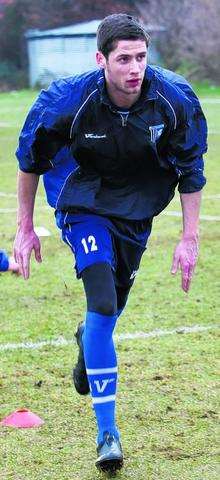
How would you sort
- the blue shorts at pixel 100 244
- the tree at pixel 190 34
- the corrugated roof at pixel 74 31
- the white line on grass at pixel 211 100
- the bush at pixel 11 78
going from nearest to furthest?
the blue shorts at pixel 100 244 → the white line on grass at pixel 211 100 → the tree at pixel 190 34 → the corrugated roof at pixel 74 31 → the bush at pixel 11 78

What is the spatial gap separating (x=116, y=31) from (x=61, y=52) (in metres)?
49.4

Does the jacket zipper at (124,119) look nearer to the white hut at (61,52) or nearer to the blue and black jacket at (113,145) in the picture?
the blue and black jacket at (113,145)

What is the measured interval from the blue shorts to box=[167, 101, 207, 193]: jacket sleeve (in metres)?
0.36

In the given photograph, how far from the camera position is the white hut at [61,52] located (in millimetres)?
51531

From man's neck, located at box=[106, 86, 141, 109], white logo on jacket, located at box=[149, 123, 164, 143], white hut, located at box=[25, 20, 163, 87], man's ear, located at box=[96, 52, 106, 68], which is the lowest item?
white hut, located at box=[25, 20, 163, 87]

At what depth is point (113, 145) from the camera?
4957 millimetres

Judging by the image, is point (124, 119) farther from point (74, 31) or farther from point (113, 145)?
point (74, 31)

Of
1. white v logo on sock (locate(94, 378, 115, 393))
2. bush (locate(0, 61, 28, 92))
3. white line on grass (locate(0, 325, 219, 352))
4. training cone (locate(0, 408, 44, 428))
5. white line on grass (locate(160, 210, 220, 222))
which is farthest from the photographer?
bush (locate(0, 61, 28, 92))

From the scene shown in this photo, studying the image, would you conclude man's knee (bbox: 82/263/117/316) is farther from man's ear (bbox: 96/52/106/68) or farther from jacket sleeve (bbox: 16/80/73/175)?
man's ear (bbox: 96/52/106/68)

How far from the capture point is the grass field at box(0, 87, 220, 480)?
4.92 metres

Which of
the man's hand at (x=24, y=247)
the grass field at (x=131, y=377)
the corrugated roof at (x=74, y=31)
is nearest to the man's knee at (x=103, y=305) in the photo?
the man's hand at (x=24, y=247)

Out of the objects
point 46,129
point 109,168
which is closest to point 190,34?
point 109,168

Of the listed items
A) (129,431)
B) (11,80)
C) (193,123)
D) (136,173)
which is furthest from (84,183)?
(11,80)

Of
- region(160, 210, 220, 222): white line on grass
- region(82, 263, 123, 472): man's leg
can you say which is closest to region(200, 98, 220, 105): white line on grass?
region(160, 210, 220, 222): white line on grass
